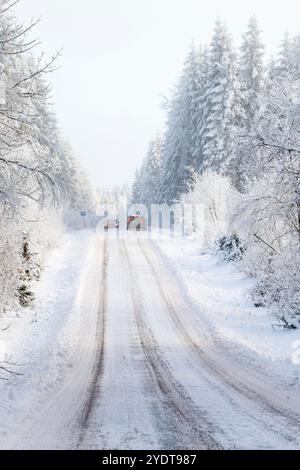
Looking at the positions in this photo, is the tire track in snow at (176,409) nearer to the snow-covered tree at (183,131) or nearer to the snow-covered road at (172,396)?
the snow-covered road at (172,396)

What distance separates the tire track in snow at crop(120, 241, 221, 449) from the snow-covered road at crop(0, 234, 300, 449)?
1 cm

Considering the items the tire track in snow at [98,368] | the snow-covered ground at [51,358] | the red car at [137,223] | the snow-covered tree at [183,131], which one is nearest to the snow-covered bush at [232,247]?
the snow-covered ground at [51,358]

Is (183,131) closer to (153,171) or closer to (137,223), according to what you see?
(137,223)

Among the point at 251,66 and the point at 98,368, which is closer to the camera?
the point at 98,368

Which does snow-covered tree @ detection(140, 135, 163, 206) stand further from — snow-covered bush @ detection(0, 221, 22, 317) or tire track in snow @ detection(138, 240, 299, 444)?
snow-covered bush @ detection(0, 221, 22, 317)

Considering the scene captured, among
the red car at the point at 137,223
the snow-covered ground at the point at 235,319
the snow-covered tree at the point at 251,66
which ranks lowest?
the snow-covered ground at the point at 235,319

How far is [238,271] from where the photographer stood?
2292 cm

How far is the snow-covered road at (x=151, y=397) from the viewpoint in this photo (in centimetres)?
596

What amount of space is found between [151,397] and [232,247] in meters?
18.2

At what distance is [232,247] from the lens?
25391 mm

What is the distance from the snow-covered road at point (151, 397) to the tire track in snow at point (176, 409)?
0.01m

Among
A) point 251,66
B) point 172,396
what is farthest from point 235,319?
point 251,66

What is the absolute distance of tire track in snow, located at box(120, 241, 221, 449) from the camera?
577 cm
